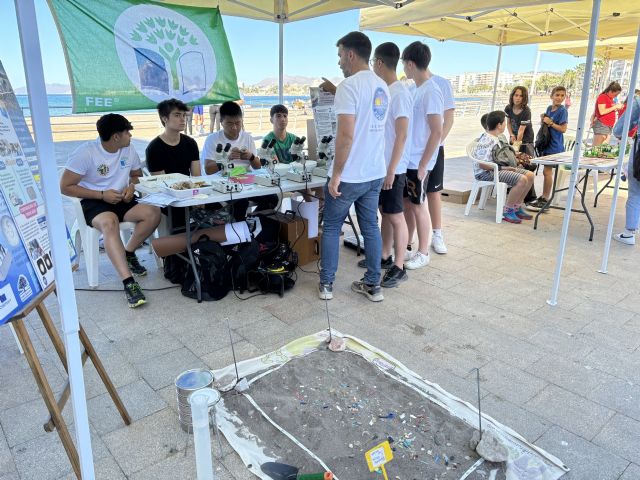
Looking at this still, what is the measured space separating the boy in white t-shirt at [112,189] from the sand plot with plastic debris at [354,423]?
1.27m

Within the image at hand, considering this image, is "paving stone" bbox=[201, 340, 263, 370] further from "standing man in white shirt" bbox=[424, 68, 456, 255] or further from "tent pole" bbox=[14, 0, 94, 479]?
"standing man in white shirt" bbox=[424, 68, 456, 255]

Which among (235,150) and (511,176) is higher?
(235,150)

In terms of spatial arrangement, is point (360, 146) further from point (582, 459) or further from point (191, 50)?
point (191, 50)

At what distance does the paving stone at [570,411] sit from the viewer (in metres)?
1.87

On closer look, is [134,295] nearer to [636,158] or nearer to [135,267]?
[135,267]

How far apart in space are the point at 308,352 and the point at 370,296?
A: 0.79 meters

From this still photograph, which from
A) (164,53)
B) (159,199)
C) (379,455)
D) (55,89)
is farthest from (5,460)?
(55,89)

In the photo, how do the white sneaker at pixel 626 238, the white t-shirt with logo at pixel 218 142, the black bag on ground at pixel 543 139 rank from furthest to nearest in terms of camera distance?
the black bag on ground at pixel 543 139 → the white sneaker at pixel 626 238 → the white t-shirt with logo at pixel 218 142

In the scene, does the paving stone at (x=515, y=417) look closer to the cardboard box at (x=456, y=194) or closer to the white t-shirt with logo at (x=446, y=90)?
the white t-shirt with logo at (x=446, y=90)

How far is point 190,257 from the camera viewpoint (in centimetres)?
301

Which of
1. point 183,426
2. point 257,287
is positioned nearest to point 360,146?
point 257,287

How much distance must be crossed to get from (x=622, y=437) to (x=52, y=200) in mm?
2169

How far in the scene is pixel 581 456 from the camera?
171cm

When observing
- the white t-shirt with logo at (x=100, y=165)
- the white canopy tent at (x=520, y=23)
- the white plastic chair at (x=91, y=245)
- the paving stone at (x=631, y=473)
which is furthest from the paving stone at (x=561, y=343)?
the white canopy tent at (x=520, y=23)
